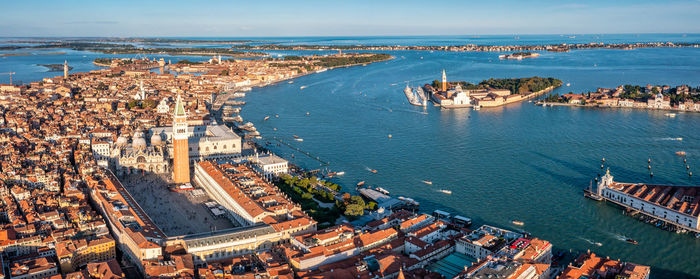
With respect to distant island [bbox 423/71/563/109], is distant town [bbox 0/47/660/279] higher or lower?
lower

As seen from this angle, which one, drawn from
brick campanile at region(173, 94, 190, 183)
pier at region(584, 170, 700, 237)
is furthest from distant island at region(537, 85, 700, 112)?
brick campanile at region(173, 94, 190, 183)

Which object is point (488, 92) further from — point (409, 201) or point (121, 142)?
point (121, 142)

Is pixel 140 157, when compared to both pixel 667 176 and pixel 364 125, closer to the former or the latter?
pixel 364 125

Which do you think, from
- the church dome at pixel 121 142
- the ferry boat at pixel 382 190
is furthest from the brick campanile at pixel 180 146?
the ferry boat at pixel 382 190

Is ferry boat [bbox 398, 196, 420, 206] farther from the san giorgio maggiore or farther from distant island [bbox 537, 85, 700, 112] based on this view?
distant island [bbox 537, 85, 700, 112]

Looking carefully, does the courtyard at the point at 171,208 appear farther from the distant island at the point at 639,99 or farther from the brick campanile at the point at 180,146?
the distant island at the point at 639,99

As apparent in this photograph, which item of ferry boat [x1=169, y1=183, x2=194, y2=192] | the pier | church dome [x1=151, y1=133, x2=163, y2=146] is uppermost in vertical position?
church dome [x1=151, y1=133, x2=163, y2=146]

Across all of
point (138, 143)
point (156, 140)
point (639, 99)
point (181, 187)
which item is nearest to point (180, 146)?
point (181, 187)

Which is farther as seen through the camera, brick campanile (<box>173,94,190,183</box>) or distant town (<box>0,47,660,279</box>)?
brick campanile (<box>173,94,190,183</box>)
